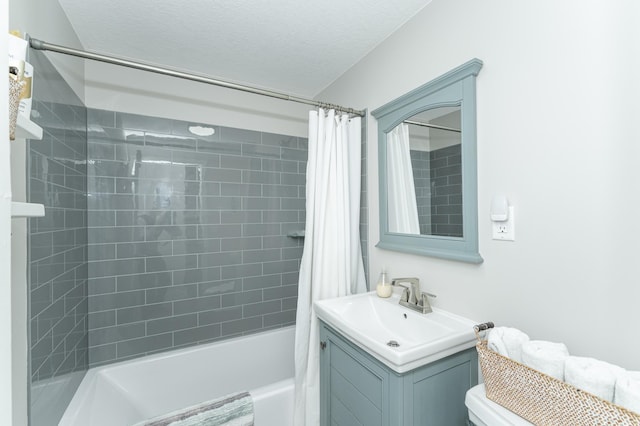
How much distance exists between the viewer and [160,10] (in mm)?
1540

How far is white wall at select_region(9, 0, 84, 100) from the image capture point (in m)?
1.11

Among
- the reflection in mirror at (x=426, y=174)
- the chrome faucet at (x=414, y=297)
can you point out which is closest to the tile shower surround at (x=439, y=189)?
the reflection in mirror at (x=426, y=174)

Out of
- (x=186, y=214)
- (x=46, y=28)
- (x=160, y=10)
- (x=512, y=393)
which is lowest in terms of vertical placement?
(x=512, y=393)

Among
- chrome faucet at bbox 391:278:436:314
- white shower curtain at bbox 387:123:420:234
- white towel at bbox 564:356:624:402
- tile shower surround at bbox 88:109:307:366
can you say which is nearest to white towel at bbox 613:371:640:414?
white towel at bbox 564:356:624:402

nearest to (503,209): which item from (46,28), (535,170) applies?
(535,170)

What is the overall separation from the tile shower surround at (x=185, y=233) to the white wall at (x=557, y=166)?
151 cm

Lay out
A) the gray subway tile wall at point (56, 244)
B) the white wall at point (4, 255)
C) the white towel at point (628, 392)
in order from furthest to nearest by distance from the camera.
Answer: the gray subway tile wall at point (56, 244)
the white towel at point (628, 392)
the white wall at point (4, 255)

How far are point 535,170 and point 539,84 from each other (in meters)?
0.32

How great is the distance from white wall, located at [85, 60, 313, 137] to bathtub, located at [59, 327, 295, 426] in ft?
5.86

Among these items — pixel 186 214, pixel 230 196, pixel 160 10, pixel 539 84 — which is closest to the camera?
pixel 539 84

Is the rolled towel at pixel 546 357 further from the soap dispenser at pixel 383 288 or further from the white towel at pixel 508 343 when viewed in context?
the soap dispenser at pixel 383 288

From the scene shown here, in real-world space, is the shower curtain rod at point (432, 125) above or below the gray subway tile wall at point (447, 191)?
above

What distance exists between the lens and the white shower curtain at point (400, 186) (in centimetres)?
164

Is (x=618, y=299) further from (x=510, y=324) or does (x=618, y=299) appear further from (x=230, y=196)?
(x=230, y=196)
